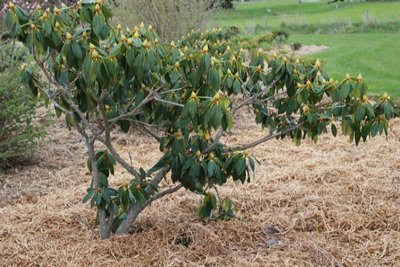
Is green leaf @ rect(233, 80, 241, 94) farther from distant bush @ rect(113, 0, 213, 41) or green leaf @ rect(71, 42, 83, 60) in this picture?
distant bush @ rect(113, 0, 213, 41)

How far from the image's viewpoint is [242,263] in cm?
410

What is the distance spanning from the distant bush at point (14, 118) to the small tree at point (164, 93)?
2.00m

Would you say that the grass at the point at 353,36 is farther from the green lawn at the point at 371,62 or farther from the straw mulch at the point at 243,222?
the straw mulch at the point at 243,222

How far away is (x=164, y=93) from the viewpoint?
377cm

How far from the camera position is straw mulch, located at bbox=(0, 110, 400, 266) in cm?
421

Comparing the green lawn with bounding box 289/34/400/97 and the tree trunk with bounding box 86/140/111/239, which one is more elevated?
the tree trunk with bounding box 86/140/111/239

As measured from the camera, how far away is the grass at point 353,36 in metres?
14.5

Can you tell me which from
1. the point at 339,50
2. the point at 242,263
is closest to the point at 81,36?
the point at 242,263

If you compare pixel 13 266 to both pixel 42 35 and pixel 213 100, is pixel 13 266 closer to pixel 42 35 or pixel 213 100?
pixel 42 35

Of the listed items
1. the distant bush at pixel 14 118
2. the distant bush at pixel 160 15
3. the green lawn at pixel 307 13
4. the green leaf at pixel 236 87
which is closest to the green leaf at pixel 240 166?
the green leaf at pixel 236 87

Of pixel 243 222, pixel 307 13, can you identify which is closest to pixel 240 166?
pixel 243 222

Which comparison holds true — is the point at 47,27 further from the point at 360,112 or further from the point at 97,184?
the point at 360,112

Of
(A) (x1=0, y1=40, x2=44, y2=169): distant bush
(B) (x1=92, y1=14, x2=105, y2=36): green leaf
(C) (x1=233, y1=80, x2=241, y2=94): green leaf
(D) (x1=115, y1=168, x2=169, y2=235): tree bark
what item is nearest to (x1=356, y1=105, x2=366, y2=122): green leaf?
(C) (x1=233, y1=80, x2=241, y2=94): green leaf

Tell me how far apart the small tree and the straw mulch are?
0.26 metres
